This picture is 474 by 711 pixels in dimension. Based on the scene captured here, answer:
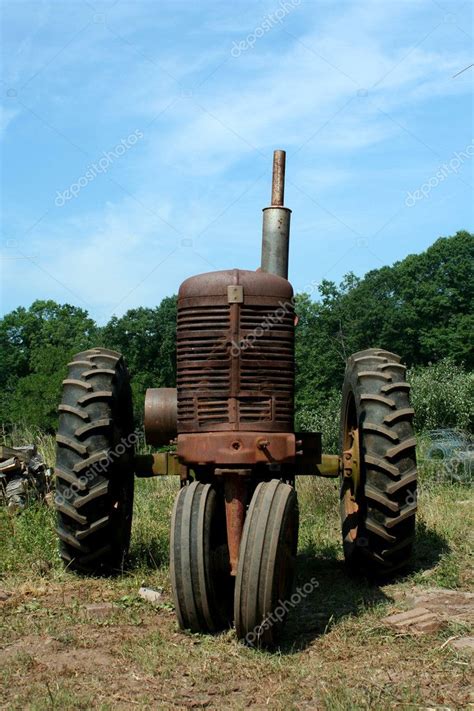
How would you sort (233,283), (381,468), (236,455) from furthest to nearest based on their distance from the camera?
1. (381,468)
2. (233,283)
3. (236,455)

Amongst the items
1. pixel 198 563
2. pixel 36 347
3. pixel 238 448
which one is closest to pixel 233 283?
pixel 238 448

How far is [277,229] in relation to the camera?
8016mm

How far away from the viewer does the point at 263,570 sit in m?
5.24

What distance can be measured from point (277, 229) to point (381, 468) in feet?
7.94

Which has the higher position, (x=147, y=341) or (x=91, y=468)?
(x=147, y=341)

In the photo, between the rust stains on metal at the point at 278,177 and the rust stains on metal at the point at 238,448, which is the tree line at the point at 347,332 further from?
the rust stains on metal at the point at 238,448

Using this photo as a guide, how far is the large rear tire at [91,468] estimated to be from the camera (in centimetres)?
686

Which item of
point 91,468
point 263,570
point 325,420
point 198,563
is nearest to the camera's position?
point 263,570

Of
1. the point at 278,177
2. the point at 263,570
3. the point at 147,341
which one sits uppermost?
the point at 147,341

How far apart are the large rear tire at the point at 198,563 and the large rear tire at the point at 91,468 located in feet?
4.68

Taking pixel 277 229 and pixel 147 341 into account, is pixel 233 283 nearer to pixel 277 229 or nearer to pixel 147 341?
pixel 277 229

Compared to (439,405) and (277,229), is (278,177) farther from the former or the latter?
(439,405)

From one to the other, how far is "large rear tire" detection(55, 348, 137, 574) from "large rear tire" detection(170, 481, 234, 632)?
143cm

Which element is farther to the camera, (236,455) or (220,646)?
(236,455)
